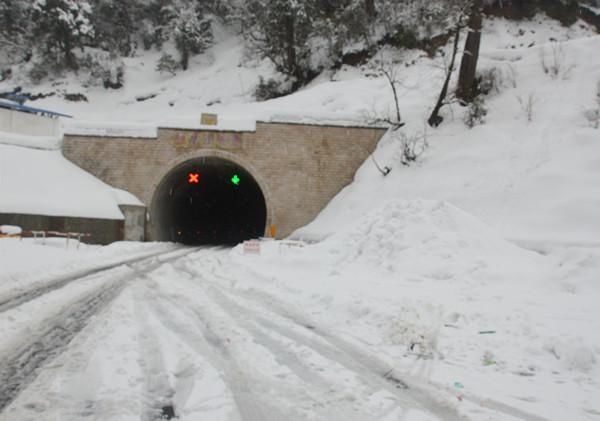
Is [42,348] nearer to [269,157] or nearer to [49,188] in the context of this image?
[49,188]

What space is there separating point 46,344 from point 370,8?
104 ft

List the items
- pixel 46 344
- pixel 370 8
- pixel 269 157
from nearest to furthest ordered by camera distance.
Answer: pixel 46 344, pixel 269 157, pixel 370 8

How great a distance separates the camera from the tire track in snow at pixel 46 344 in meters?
3.33

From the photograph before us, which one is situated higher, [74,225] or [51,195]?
[51,195]

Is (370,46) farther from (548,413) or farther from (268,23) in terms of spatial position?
(548,413)

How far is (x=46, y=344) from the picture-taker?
4.31 m

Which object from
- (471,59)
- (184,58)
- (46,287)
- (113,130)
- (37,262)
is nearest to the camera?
(46,287)

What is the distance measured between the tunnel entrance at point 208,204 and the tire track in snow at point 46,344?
50.9 ft

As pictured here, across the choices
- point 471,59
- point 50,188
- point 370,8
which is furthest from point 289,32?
point 50,188

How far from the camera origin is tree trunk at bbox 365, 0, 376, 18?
30.5 m

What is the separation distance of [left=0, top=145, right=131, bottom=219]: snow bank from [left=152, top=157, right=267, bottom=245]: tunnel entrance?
9.93 ft

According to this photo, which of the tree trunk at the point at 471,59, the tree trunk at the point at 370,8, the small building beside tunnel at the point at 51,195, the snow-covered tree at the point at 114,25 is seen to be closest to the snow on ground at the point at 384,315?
the tree trunk at the point at 471,59

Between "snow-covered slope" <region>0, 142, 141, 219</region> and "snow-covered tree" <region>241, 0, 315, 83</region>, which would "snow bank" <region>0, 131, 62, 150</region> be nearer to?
"snow-covered slope" <region>0, 142, 141, 219</region>

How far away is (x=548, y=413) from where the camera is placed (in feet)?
10.6
